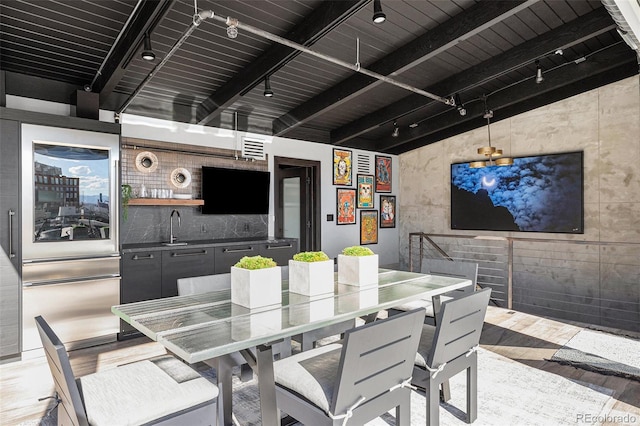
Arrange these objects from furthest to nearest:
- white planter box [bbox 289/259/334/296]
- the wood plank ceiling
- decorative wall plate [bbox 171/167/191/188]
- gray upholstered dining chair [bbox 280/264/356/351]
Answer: decorative wall plate [bbox 171/167/191/188], the wood plank ceiling, gray upholstered dining chair [bbox 280/264/356/351], white planter box [bbox 289/259/334/296]

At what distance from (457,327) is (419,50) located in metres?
3.02

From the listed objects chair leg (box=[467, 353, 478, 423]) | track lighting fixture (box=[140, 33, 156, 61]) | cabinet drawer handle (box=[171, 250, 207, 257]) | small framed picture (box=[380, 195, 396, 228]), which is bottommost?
chair leg (box=[467, 353, 478, 423])

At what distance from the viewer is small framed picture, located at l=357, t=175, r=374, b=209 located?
297 inches

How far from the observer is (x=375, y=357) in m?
1.67

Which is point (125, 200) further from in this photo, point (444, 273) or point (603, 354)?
point (603, 354)

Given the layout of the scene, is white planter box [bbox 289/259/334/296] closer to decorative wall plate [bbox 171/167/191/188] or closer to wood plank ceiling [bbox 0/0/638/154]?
wood plank ceiling [bbox 0/0/638/154]

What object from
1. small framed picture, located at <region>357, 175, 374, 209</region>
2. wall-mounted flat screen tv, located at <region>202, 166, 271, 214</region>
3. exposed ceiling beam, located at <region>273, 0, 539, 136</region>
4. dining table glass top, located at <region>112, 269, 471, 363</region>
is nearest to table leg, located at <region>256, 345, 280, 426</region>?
dining table glass top, located at <region>112, 269, 471, 363</region>

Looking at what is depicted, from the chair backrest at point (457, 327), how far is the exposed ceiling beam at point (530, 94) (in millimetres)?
4552

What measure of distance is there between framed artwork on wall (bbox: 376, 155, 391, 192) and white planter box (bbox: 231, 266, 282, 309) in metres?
5.93

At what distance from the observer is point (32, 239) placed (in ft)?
11.6

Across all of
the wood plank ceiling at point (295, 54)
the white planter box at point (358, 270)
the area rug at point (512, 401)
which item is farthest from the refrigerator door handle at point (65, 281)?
the white planter box at point (358, 270)

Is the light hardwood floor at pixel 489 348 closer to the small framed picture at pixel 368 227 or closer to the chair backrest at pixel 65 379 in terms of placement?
the chair backrest at pixel 65 379

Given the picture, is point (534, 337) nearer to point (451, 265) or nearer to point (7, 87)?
point (451, 265)

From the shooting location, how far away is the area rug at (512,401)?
2537mm
